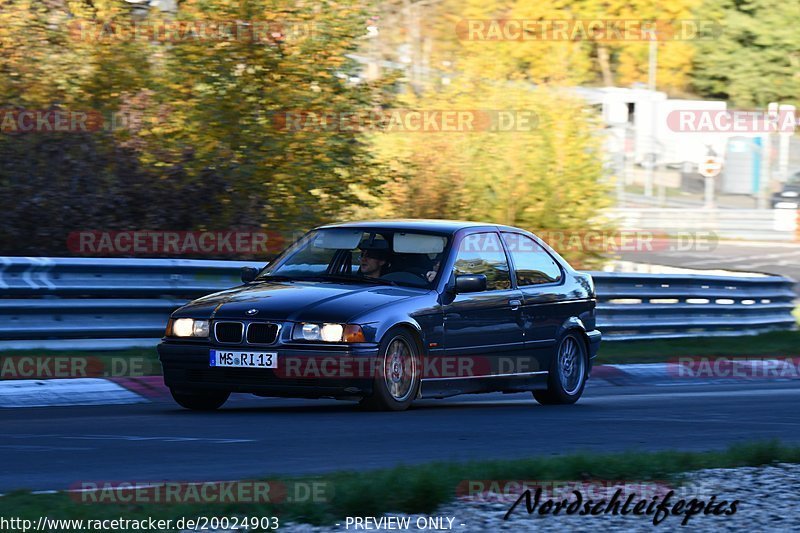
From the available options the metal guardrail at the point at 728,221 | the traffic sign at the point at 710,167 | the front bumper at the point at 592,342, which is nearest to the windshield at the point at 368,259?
the front bumper at the point at 592,342

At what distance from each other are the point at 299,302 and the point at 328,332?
1.16 feet

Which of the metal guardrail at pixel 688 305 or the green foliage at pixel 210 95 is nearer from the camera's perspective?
the green foliage at pixel 210 95

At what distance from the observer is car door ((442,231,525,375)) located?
36.0 feet

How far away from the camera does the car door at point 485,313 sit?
10984 millimetres

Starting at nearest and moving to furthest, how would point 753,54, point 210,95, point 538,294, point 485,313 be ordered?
Answer: point 485,313 < point 538,294 < point 210,95 < point 753,54

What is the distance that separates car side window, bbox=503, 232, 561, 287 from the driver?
140 cm

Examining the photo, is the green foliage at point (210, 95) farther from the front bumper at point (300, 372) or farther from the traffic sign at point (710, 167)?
the traffic sign at point (710, 167)

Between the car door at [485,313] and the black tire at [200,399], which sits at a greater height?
the car door at [485,313]

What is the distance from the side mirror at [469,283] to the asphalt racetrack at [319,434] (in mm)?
941

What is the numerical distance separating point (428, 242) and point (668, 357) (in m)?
6.71

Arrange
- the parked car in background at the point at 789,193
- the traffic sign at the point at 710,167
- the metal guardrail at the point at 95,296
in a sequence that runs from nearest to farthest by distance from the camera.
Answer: the metal guardrail at the point at 95,296 < the traffic sign at the point at 710,167 < the parked car in background at the point at 789,193

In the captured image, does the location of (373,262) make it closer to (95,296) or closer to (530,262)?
(530,262)

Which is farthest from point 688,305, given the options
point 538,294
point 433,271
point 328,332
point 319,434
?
point 319,434

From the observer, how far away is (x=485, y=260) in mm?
11539
